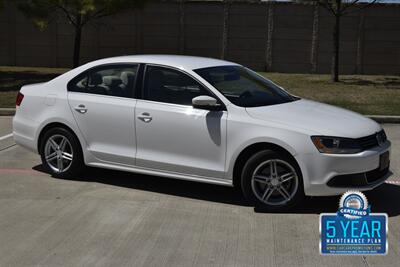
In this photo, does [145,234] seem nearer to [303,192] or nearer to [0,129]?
[303,192]

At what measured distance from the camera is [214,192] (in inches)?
259

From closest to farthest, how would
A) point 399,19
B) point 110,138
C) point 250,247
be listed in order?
point 250,247 → point 110,138 → point 399,19

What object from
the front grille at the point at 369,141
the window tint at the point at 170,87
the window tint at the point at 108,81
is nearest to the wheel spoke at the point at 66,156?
the window tint at the point at 108,81

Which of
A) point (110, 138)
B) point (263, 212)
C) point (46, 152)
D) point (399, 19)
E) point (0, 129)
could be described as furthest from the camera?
point (399, 19)

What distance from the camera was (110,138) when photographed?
660 centimetres

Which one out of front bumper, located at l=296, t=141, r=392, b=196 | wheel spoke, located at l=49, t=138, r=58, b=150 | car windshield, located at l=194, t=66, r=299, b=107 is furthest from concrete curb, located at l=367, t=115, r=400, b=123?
wheel spoke, located at l=49, t=138, r=58, b=150

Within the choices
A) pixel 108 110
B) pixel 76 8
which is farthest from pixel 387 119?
pixel 76 8

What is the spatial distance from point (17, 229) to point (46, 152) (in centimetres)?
197

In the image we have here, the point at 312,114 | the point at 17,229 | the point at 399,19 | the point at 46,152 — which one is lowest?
the point at 17,229

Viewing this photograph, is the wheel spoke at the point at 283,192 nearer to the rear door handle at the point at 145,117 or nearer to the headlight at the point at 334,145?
the headlight at the point at 334,145

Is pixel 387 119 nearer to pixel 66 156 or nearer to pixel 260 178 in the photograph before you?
pixel 260 178

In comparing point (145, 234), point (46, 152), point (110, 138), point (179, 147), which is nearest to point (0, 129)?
point (46, 152)

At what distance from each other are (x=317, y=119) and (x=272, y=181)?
0.78 metres

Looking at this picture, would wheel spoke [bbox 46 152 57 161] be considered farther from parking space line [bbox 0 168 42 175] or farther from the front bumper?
the front bumper
